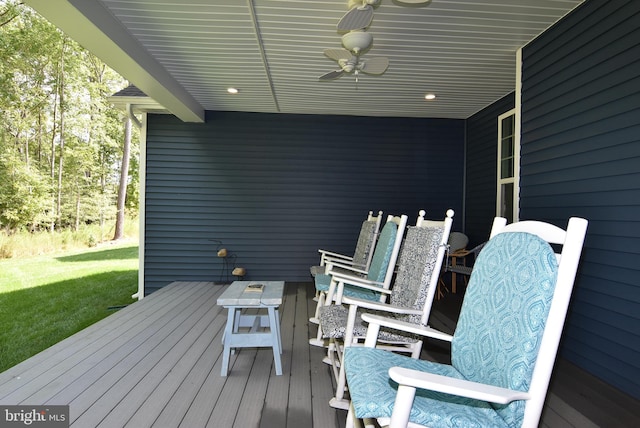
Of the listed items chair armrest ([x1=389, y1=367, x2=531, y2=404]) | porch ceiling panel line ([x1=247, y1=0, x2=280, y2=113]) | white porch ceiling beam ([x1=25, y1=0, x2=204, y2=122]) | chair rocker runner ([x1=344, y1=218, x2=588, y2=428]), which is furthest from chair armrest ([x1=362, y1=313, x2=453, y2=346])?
white porch ceiling beam ([x1=25, y1=0, x2=204, y2=122])

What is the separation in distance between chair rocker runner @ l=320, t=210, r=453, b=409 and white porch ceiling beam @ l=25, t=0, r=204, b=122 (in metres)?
2.58

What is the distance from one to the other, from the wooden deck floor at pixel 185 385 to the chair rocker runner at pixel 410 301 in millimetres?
316

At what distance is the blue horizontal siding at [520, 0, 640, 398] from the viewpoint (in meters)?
2.35

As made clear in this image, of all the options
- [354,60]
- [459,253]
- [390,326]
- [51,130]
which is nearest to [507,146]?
[459,253]

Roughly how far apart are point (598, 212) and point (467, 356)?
1.98 m

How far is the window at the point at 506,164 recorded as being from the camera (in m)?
4.57

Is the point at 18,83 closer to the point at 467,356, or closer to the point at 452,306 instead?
the point at 452,306

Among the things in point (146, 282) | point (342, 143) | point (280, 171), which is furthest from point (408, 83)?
point (146, 282)

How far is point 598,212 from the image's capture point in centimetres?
261

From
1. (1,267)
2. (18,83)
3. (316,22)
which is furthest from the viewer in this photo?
(18,83)

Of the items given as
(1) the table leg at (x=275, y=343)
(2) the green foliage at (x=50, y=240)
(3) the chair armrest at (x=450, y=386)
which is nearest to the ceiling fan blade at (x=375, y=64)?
(1) the table leg at (x=275, y=343)

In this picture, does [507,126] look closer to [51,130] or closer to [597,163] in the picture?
[597,163]

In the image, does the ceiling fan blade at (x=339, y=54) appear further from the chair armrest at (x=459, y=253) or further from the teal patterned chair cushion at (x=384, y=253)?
the chair armrest at (x=459, y=253)

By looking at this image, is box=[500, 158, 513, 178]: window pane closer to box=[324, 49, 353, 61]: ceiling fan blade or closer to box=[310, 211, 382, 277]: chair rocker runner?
box=[310, 211, 382, 277]: chair rocker runner
